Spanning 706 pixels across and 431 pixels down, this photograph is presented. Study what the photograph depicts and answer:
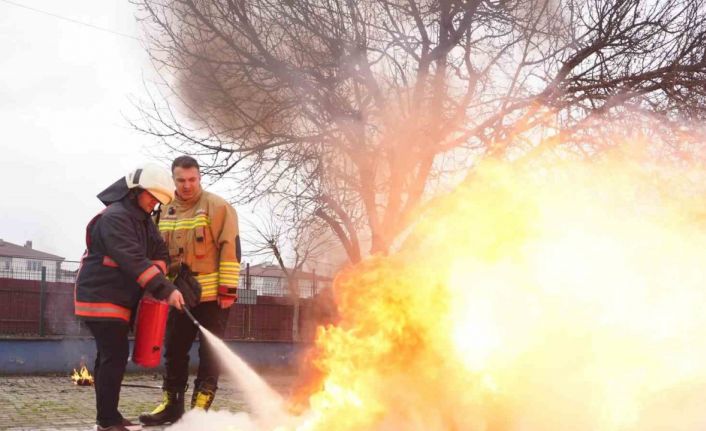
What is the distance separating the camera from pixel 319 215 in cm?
1130

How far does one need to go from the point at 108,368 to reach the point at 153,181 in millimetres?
1248

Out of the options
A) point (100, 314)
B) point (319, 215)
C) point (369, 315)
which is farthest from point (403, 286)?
point (319, 215)

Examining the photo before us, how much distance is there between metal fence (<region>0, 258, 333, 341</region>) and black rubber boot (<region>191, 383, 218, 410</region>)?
256 inches

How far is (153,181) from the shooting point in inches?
201

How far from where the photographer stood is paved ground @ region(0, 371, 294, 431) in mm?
6597

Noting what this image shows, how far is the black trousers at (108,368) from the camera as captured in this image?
16.0 feet

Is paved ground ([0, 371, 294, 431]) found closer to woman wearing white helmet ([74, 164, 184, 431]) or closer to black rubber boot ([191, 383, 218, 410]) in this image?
black rubber boot ([191, 383, 218, 410])

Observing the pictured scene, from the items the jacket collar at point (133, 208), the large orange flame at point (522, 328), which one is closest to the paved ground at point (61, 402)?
the jacket collar at point (133, 208)

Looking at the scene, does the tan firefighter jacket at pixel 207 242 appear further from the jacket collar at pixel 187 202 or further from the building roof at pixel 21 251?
the building roof at pixel 21 251

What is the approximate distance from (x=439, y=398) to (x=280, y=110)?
6.58m

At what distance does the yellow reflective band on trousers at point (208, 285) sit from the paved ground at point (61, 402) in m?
1.02

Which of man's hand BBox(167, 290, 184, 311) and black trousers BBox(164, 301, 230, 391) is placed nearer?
man's hand BBox(167, 290, 184, 311)

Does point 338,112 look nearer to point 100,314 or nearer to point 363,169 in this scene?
point 363,169

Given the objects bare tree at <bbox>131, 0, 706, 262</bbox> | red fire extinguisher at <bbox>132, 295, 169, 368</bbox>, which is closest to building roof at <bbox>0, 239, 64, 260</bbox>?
bare tree at <bbox>131, 0, 706, 262</bbox>
